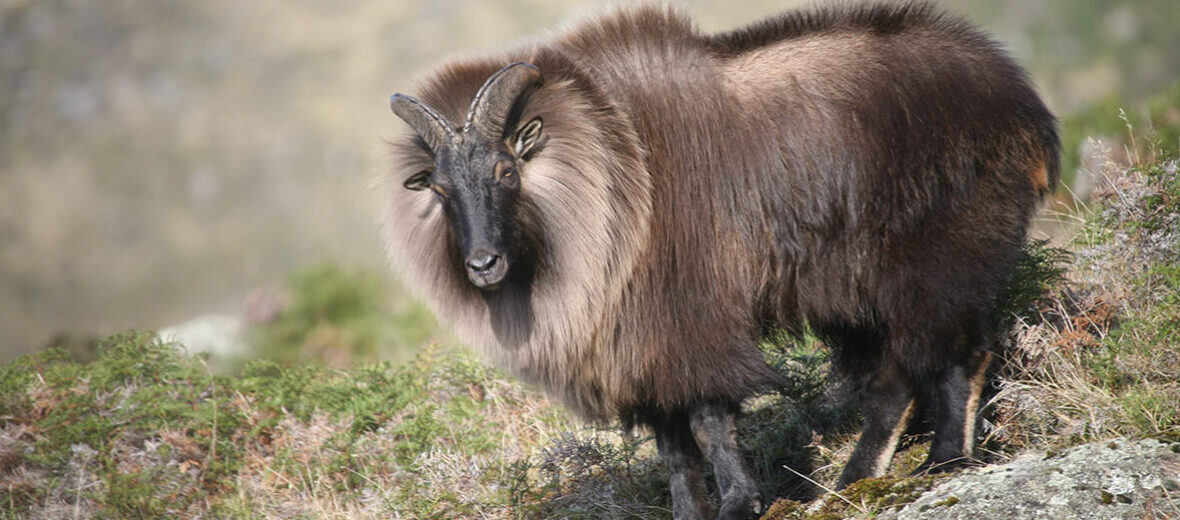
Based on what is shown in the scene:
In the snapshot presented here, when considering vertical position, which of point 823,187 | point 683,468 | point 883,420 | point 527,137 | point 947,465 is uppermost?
point 527,137

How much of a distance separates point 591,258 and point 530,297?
0.39 meters

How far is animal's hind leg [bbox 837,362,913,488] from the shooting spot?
17.6ft

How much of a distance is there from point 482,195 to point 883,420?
Result: 7.50ft

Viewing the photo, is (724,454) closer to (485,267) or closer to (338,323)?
(485,267)

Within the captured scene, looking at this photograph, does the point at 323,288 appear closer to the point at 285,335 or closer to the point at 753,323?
the point at 285,335

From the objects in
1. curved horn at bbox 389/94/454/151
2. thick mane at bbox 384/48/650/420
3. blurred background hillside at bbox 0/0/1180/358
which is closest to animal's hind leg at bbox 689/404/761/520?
thick mane at bbox 384/48/650/420

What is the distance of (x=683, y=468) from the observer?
533 cm

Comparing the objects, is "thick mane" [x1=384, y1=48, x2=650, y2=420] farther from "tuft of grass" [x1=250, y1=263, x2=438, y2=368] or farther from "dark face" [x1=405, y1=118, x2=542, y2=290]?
"tuft of grass" [x1=250, y1=263, x2=438, y2=368]

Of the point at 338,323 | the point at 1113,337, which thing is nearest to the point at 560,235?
the point at 1113,337

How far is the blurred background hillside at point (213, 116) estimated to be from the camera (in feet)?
161

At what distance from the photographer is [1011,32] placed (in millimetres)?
56219

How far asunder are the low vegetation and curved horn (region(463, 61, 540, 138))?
1.81 meters

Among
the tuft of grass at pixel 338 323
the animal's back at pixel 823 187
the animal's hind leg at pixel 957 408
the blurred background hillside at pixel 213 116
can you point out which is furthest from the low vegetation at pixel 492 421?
the blurred background hillside at pixel 213 116

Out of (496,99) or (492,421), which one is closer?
(496,99)
